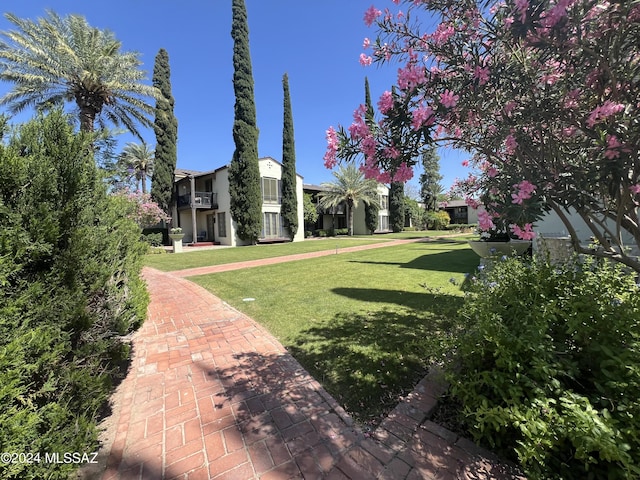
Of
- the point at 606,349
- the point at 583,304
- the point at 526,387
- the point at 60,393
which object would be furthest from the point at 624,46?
the point at 60,393

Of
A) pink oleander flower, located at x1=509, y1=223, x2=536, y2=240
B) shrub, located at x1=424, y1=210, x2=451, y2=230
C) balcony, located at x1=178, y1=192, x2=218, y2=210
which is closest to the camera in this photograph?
pink oleander flower, located at x1=509, y1=223, x2=536, y2=240

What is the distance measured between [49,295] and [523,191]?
324 cm

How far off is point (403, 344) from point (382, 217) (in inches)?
1283

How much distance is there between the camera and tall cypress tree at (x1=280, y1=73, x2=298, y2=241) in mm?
23922

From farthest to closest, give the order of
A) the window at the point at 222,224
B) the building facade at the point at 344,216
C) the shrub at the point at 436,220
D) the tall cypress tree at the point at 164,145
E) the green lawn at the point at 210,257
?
the shrub at the point at 436,220, the building facade at the point at 344,216, the window at the point at 222,224, the tall cypress tree at the point at 164,145, the green lawn at the point at 210,257

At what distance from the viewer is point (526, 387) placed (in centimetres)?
184

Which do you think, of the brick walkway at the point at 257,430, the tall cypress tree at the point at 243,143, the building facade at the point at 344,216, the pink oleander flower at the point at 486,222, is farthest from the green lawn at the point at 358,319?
the building facade at the point at 344,216

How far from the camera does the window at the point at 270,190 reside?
2284 cm

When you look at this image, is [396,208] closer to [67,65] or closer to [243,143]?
[243,143]

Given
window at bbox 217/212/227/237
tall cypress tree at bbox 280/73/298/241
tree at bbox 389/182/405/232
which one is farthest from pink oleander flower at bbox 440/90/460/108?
tree at bbox 389/182/405/232

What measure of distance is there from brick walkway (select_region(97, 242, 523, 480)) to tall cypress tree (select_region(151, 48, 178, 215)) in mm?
21161

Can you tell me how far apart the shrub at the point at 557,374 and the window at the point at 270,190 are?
2140 cm

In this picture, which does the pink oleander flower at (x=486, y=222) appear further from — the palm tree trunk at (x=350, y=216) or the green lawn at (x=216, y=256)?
the palm tree trunk at (x=350, y=216)

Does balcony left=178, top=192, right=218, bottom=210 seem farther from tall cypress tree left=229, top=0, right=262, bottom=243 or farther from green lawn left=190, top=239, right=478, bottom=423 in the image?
green lawn left=190, top=239, right=478, bottom=423
